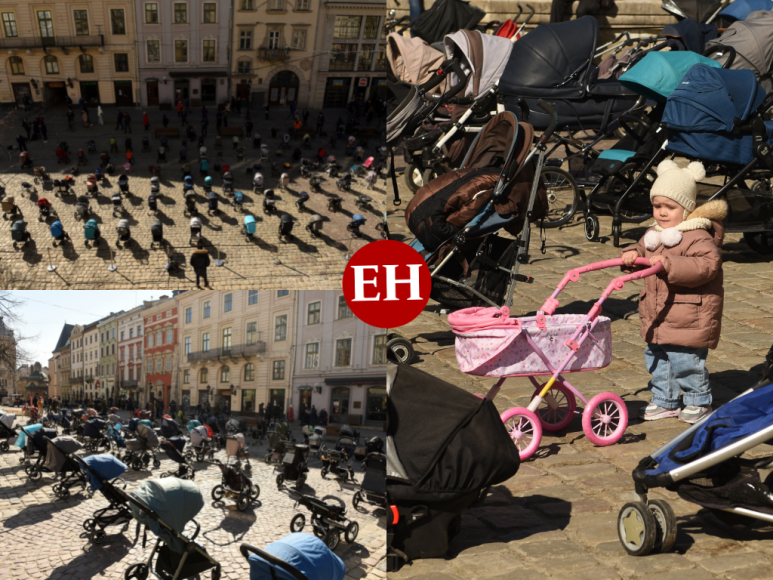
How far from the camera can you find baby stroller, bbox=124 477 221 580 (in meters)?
6.25

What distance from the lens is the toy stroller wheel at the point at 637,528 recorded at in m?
3.72

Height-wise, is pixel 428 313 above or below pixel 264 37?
below

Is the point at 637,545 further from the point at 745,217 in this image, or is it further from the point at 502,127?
the point at 745,217

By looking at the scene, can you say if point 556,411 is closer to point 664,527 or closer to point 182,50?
point 664,527

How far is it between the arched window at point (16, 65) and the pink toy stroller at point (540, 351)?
21.6m

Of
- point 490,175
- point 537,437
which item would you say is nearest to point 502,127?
point 490,175

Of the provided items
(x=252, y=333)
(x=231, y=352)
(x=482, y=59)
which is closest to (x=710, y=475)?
(x=252, y=333)

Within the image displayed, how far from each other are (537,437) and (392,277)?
145 centimetres

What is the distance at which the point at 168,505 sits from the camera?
6531 millimetres

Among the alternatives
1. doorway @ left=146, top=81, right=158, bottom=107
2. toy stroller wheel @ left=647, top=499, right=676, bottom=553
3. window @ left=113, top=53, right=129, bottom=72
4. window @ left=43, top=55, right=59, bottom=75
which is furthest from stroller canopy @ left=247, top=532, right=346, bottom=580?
doorway @ left=146, top=81, right=158, bottom=107

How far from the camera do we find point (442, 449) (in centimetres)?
383

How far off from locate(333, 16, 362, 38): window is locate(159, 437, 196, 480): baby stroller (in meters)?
21.8

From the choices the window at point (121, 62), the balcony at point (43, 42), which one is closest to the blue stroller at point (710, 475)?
the balcony at point (43, 42)

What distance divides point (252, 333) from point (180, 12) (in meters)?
20.2
